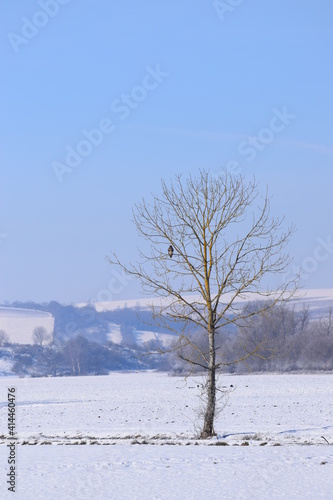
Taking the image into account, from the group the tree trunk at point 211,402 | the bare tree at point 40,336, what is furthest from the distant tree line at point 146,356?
the tree trunk at point 211,402

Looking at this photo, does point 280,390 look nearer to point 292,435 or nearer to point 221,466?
point 292,435

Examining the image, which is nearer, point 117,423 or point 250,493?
point 250,493

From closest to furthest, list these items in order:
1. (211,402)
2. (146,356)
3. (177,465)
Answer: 1. (177,465)
2. (211,402)
3. (146,356)

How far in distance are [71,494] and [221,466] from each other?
10.7ft

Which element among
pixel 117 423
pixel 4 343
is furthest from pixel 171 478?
pixel 4 343

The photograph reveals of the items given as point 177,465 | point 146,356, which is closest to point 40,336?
point 146,356

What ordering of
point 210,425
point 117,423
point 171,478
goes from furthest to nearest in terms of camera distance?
1. point 117,423
2. point 210,425
3. point 171,478

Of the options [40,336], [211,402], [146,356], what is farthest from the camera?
[40,336]

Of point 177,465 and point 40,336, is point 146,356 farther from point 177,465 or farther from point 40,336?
point 177,465

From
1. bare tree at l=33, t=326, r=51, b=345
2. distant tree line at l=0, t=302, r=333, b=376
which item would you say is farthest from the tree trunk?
bare tree at l=33, t=326, r=51, b=345

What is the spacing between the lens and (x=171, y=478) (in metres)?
13.2

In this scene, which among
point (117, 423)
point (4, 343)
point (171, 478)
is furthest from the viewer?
point (4, 343)

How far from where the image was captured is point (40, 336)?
600ft

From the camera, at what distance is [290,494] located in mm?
11930
